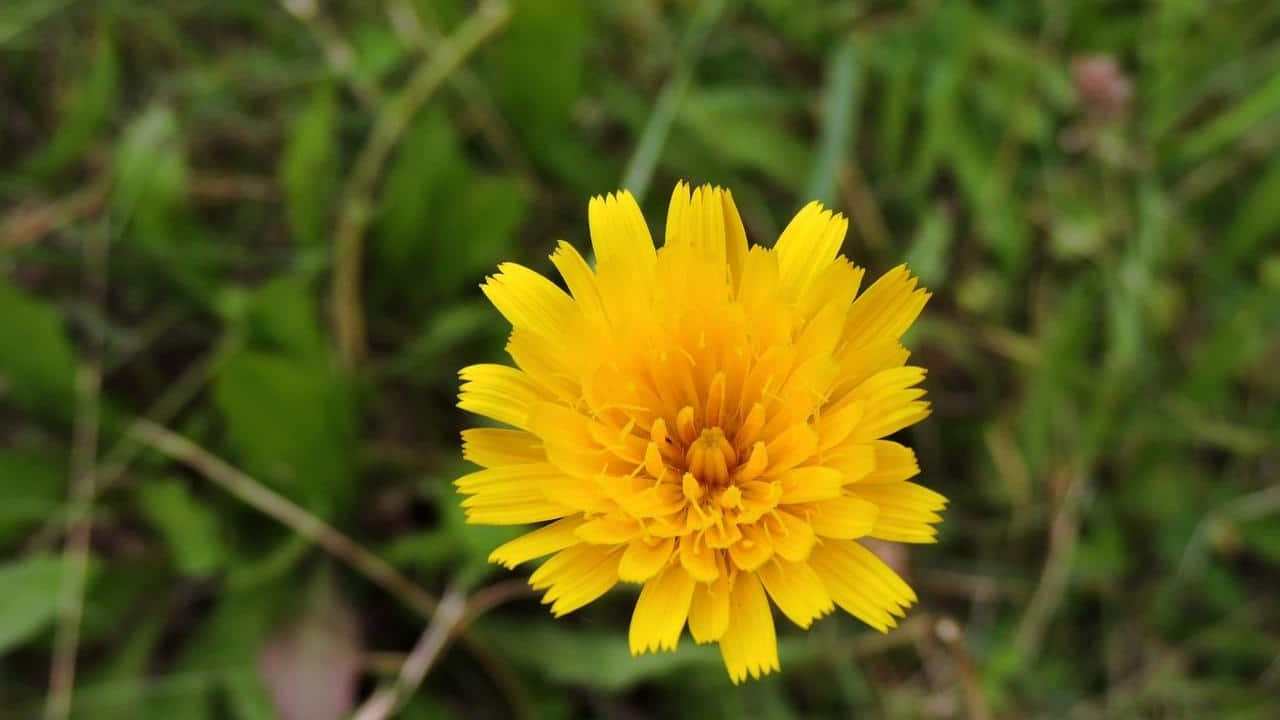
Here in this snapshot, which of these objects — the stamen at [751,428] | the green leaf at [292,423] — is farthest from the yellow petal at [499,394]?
the green leaf at [292,423]

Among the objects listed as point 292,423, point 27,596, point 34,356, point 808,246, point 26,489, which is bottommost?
point 808,246

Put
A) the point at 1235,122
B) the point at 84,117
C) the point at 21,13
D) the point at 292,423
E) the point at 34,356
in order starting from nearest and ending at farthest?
the point at 292,423 → the point at 34,356 → the point at 1235,122 → the point at 84,117 → the point at 21,13

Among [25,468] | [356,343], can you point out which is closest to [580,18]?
[356,343]

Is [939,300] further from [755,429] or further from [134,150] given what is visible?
[134,150]

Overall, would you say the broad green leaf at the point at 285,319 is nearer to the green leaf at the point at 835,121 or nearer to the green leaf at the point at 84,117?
the green leaf at the point at 84,117

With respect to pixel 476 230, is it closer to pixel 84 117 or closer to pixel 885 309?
pixel 84 117

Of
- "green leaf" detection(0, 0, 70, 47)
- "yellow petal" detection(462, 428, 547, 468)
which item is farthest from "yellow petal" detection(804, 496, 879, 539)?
"green leaf" detection(0, 0, 70, 47)

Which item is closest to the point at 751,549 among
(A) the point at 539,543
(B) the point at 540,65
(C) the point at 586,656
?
(A) the point at 539,543
